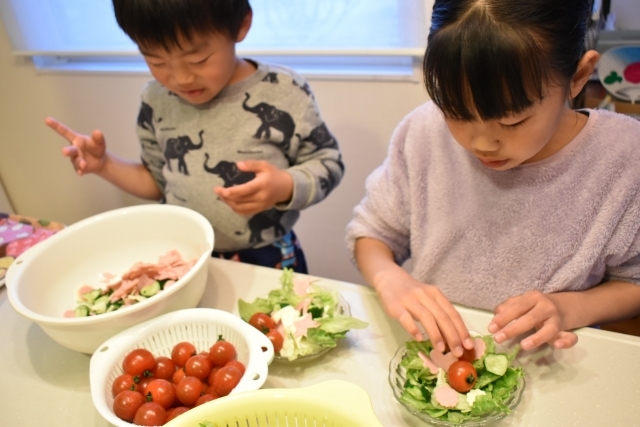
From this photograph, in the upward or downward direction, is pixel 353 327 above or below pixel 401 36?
below

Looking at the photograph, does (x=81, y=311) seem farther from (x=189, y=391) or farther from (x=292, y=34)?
(x=292, y=34)

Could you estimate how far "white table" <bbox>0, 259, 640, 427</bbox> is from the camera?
63cm

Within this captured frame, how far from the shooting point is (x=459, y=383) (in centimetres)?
62

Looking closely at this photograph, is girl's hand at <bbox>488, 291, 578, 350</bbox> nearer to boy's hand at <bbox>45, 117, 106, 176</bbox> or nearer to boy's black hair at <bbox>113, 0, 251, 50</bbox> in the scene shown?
boy's black hair at <bbox>113, 0, 251, 50</bbox>

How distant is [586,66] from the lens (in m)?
0.67

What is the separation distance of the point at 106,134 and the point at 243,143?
1045mm

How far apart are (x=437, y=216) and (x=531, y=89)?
0.32m

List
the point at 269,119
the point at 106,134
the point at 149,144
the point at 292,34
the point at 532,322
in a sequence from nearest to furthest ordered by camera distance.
Result: the point at 532,322, the point at 269,119, the point at 149,144, the point at 292,34, the point at 106,134

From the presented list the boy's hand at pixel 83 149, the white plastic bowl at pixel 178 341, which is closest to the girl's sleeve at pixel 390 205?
the white plastic bowl at pixel 178 341

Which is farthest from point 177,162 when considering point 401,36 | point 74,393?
point 401,36

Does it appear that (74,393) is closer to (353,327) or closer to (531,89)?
(353,327)

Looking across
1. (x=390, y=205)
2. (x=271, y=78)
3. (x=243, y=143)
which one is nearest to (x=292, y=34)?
(x=271, y=78)

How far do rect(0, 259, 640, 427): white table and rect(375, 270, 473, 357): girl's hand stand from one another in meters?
0.07

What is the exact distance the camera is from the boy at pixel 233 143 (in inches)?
37.1
